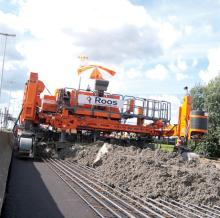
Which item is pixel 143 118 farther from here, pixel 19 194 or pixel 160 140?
pixel 19 194

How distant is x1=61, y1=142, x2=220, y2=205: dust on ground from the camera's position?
37.3 feet

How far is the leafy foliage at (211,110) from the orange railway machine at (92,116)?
1050 centimetres

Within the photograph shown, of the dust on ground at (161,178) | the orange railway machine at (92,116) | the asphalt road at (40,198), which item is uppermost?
the orange railway machine at (92,116)

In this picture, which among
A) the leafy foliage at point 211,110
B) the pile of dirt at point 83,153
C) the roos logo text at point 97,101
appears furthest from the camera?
the leafy foliage at point 211,110

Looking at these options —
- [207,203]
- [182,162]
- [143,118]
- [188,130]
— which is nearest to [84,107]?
[143,118]

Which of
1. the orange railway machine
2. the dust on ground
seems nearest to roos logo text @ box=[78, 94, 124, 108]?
the orange railway machine

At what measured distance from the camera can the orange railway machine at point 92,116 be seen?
23.0 m

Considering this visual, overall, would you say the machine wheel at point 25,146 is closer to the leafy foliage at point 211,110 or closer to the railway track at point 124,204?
the railway track at point 124,204

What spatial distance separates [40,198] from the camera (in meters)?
11.5

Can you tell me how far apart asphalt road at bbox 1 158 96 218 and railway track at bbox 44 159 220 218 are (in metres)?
0.30

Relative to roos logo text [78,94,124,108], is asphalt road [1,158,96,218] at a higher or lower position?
lower

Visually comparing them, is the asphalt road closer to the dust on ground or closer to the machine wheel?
the dust on ground

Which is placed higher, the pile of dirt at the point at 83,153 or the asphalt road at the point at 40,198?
the pile of dirt at the point at 83,153

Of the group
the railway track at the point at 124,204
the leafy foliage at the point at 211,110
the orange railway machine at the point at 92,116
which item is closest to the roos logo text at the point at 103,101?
the orange railway machine at the point at 92,116
